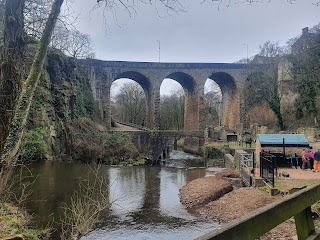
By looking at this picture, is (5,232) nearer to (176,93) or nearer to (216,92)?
(176,93)

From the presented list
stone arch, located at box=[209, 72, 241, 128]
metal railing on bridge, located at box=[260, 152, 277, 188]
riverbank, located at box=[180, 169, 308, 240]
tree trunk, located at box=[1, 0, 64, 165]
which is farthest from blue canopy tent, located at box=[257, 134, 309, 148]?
stone arch, located at box=[209, 72, 241, 128]

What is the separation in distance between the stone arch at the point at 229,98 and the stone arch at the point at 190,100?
9.49 ft

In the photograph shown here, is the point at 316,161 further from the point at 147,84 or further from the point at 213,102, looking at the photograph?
the point at 213,102

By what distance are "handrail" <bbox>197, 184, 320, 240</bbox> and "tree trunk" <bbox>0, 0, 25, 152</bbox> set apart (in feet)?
9.93

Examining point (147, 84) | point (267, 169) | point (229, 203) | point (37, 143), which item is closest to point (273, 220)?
point (229, 203)

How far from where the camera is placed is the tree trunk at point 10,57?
3.87 meters

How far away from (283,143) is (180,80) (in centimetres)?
2776

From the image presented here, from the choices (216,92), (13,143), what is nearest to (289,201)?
(13,143)

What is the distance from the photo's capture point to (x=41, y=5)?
5.20 m

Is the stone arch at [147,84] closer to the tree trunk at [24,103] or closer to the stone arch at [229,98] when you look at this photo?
the stone arch at [229,98]

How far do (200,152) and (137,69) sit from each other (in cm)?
1163

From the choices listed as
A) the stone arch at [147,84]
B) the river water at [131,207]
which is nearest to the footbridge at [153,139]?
the stone arch at [147,84]

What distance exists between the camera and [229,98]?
44500 mm

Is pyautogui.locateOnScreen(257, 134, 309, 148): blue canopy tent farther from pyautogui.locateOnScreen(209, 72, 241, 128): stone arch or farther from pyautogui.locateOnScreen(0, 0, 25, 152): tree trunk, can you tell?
pyautogui.locateOnScreen(209, 72, 241, 128): stone arch
